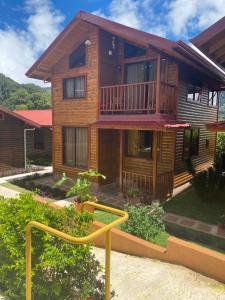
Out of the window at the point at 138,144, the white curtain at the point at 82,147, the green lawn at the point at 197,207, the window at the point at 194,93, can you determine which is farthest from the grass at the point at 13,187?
the window at the point at 194,93

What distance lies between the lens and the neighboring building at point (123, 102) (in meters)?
10.1

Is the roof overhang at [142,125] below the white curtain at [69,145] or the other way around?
the other way around

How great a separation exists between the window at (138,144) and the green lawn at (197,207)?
2.35m

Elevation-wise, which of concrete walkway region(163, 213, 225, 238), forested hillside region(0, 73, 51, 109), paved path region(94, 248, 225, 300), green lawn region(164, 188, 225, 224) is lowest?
concrete walkway region(163, 213, 225, 238)

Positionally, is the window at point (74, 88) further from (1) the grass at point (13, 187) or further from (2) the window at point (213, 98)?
(2) the window at point (213, 98)

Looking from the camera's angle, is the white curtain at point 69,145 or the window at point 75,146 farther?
the white curtain at point 69,145

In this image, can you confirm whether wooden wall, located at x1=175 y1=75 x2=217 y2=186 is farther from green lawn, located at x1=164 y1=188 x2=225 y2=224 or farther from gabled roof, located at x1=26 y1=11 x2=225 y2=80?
gabled roof, located at x1=26 y1=11 x2=225 y2=80

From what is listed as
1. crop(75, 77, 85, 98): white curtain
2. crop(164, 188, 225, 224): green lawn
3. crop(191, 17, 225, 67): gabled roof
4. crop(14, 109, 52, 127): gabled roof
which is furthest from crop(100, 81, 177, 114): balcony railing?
crop(14, 109, 52, 127): gabled roof

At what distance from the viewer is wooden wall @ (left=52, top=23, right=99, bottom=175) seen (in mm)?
11289

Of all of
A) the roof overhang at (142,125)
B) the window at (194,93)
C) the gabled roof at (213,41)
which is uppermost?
the gabled roof at (213,41)

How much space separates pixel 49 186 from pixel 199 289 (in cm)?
933

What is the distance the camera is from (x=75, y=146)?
12.7 meters

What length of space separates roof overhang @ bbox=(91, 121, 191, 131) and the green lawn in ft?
9.69

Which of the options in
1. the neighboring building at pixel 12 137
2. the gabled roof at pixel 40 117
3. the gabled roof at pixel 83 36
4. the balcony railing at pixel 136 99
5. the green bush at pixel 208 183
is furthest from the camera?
the gabled roof at pixel 40 117
